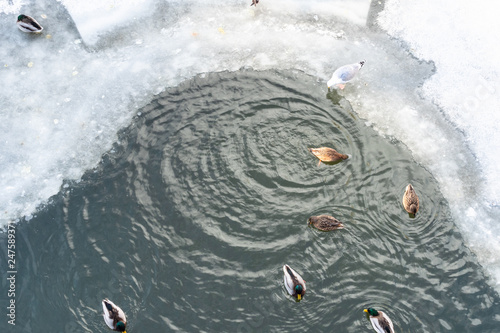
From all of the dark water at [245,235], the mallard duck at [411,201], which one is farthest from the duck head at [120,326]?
the mallard duck at [411,201]

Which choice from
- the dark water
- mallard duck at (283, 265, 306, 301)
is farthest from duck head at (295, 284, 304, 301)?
the dark water

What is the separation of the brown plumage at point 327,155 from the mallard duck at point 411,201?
0.98 m

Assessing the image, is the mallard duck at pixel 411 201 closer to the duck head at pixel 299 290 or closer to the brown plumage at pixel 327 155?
the brown plumage at pixel 327 155

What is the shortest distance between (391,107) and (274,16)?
8.65 ft

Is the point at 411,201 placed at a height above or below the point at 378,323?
above

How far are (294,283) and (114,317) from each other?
213 centimetres

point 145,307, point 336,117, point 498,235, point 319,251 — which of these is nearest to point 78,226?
point 145,307

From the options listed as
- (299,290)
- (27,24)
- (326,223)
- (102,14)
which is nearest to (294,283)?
(299,290)

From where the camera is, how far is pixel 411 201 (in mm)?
5875

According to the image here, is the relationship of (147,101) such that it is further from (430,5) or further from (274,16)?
(430,5)

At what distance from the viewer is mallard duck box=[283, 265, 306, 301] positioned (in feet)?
17.4

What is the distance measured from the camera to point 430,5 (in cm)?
786

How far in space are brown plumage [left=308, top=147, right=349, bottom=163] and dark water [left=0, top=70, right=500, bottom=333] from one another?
14 cm

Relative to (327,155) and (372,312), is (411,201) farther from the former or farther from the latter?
(372,312)
